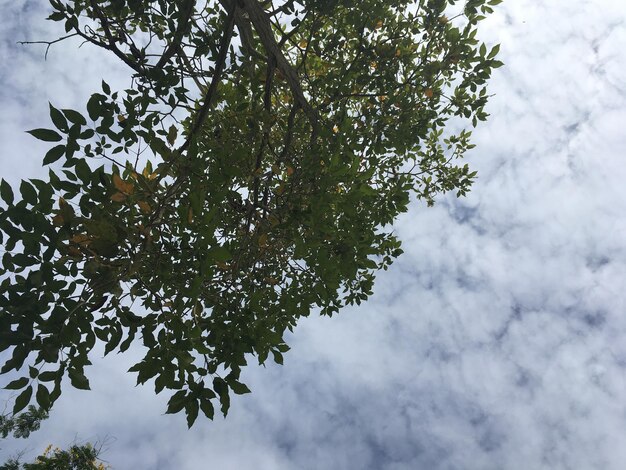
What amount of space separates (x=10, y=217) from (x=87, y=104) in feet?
3.48

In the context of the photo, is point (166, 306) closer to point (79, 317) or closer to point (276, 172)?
point (79, 317)

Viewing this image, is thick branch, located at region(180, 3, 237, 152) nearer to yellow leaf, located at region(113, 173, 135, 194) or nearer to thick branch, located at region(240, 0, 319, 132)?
thick branch, located at region(240, 0, 319, 132)

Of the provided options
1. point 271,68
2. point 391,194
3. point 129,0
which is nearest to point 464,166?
point 391,194

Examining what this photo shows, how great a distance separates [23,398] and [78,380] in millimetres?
301

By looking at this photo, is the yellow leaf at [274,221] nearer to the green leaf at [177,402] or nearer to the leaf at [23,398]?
the green leaf at [177,402]

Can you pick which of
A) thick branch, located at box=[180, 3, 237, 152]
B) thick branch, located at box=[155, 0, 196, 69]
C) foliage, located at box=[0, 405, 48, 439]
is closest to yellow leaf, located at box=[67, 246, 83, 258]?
thick branch, located at box=[180, 3, 237, 152]

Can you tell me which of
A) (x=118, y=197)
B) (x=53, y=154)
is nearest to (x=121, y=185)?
(x=118, y=197)

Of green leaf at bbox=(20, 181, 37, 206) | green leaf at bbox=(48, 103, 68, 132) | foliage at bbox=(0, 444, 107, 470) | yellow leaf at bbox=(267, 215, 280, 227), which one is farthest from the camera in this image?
foliage at bbox=(0, 444, 107, 470)

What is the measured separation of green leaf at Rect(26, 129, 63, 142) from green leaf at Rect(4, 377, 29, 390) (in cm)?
164

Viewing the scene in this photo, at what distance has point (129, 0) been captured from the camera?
417 centimetres

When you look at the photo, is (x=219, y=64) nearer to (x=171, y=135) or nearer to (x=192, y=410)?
(x=171, y=135)

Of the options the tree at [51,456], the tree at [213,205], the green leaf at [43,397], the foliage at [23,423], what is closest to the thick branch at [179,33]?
the tree at [213,205]

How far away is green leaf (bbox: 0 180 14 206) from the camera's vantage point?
8.71 ft

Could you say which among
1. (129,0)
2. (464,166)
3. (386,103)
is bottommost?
(129,0)
